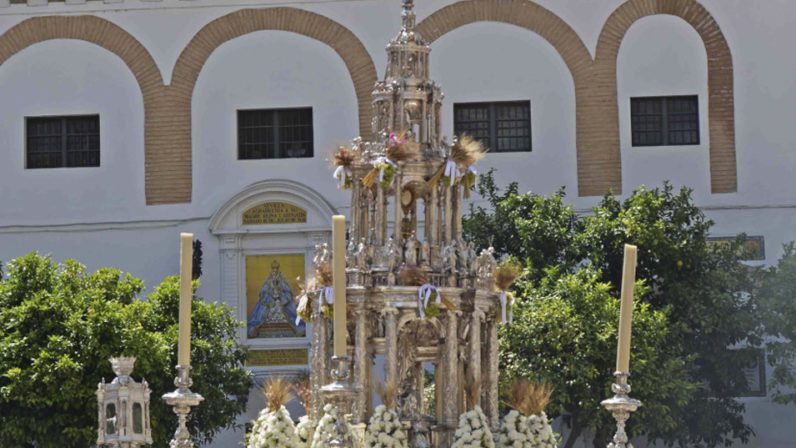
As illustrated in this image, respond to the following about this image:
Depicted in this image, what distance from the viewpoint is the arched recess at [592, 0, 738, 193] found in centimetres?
4816

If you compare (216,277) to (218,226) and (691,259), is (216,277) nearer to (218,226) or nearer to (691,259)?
(218,226)

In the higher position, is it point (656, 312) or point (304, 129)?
point (304, 129)

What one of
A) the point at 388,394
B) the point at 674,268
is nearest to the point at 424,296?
the point at 388,394

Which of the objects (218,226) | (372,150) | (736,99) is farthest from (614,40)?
(372,150)

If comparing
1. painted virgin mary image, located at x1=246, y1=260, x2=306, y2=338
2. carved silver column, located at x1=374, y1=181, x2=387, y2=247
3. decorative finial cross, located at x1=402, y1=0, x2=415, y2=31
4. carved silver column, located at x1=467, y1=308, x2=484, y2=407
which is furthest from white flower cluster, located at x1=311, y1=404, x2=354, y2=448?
painted virgin mary image, located at x1=246, y1=260, x2=306, y2=338

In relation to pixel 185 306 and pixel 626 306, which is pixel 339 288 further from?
pixel 626 306

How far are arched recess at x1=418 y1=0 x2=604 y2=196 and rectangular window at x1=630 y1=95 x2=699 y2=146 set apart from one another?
3.11 feet

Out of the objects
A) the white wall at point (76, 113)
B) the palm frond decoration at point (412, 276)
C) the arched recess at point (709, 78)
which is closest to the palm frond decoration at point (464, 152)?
the palm frond decoration at point (412, 276)

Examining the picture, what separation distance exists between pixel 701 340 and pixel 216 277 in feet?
38.0

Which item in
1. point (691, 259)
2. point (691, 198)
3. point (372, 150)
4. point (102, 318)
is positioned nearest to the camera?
point (372, 150)

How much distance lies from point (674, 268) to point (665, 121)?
6.09m

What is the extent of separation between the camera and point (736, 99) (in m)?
48.2

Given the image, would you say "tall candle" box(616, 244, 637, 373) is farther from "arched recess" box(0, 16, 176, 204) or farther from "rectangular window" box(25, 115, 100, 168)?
"rectangular window" box(25, 115, 100, 168)

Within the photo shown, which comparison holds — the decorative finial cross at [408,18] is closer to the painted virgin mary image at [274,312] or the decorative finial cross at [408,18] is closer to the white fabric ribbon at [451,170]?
the white fabric ribbon at [451,170]
